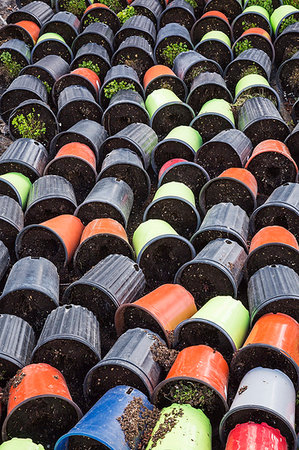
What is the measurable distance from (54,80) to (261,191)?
9.24ft

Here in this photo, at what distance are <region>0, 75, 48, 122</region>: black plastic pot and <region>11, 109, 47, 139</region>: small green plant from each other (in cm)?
39

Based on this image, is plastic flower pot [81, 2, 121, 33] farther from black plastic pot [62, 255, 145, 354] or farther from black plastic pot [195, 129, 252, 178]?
black plastic pot [62, 255, 145, 354]

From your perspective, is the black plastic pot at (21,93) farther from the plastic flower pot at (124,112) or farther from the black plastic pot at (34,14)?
the black plastic pot at (34,14)

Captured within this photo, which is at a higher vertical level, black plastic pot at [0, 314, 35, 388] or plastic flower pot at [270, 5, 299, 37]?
plastic flower pot at [270, 5, 299, 37]

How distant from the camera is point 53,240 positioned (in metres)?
4.62

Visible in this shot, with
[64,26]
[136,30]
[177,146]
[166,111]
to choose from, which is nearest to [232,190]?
[177,146]

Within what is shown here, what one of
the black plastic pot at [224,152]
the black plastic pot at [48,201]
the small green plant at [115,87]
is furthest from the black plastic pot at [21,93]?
the black plastic pot at [224,152]

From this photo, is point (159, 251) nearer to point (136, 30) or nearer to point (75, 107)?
point (75, 107)

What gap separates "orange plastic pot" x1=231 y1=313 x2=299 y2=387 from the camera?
3395 mm

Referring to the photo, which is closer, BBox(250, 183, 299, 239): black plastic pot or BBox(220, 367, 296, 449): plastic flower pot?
BBox(220, 367, 296, 449): plastic flower pot

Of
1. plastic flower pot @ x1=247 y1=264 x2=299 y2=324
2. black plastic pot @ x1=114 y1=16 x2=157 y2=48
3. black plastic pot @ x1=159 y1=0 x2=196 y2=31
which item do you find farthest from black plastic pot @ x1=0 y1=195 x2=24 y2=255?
black plastic pot @ x1=159 y1=0 x2=196 y2=31

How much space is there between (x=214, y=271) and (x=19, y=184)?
204 cm

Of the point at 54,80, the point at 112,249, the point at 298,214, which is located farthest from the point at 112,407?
the point at 54,80

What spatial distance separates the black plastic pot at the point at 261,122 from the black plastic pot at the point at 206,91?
0.45 metres
